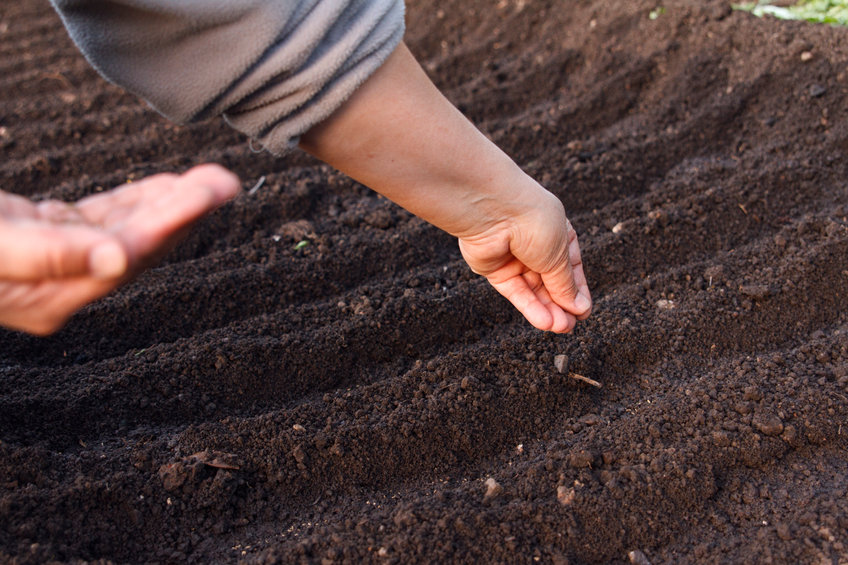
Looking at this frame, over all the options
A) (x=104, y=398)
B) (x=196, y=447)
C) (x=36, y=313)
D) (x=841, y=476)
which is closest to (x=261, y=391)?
(x=196, y=447)

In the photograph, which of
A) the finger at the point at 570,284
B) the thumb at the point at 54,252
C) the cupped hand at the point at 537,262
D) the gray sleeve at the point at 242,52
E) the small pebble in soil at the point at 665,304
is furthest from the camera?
the small pebble in soil at the point at 665,304

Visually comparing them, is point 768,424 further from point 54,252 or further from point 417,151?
point 54,252

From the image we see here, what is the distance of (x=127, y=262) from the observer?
1.08m

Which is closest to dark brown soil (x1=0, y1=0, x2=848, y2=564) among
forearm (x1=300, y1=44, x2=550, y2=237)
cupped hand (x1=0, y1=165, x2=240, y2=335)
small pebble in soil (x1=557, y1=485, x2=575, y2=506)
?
small pebble in soil (x1=557, y1=485, x2=575, y2=506)

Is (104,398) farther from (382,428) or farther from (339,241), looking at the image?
(339,241)

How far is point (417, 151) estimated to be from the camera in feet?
5.18

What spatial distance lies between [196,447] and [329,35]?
1.26m

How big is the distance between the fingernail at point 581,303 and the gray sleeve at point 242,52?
0.99m

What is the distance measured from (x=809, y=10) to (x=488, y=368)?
10.7ft

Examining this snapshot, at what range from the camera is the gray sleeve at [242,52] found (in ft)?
4.32

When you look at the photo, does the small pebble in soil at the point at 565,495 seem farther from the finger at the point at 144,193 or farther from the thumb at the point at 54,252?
the thumb at the point at 54,252

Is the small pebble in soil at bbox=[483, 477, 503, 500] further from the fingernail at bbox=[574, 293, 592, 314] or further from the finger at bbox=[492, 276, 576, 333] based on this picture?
the fingernail at bbox=[574, 293, 592, 314]

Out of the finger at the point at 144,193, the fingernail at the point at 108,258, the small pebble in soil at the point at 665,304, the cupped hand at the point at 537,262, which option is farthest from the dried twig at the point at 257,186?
the fingernail at the point at 108,258

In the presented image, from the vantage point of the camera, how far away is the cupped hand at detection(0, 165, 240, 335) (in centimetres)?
105
